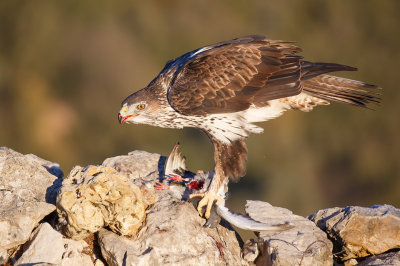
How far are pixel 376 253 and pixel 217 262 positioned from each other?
1730 mm

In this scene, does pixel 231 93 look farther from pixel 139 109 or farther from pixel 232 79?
pixel 139 109

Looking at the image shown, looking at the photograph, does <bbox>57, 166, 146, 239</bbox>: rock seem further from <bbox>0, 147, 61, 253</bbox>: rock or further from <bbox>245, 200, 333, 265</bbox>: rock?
<bbox>245, 200, 333, 265</bbox>: rock

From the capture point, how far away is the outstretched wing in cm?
653

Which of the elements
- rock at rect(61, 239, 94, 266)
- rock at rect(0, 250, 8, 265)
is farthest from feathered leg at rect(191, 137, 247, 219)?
rock at rect(0, 250, 8, 265)

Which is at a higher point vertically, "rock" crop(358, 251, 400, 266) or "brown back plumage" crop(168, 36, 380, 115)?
"brown back plumage" crop(168, 36, 380, 115)

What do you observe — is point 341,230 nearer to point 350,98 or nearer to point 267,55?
point 350,98

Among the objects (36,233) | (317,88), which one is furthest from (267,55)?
(36,233)

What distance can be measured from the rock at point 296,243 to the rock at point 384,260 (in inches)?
15.4

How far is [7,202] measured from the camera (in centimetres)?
573

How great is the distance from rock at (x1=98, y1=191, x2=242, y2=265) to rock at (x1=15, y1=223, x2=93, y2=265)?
245 millimetres

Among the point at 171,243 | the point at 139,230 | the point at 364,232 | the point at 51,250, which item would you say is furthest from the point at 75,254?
the point at 364,232

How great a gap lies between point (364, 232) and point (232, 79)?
231 centimetres

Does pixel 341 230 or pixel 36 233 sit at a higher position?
pixel 36 233

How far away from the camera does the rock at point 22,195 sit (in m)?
5.43
